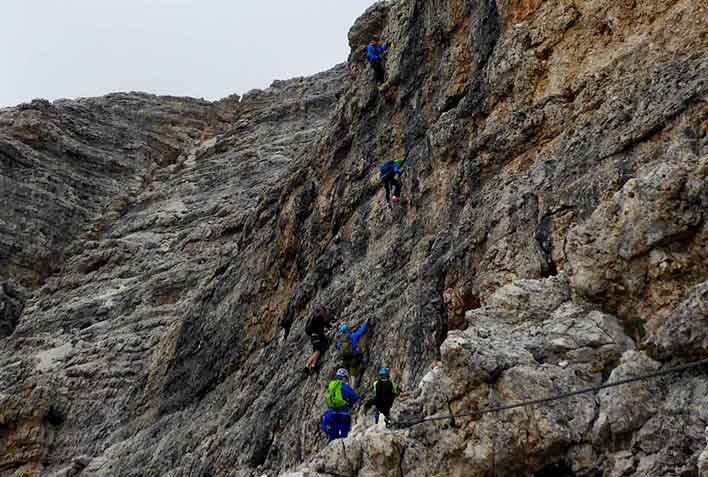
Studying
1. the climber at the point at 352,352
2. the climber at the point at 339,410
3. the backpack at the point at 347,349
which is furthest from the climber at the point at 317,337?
the climber at the point at 339,410

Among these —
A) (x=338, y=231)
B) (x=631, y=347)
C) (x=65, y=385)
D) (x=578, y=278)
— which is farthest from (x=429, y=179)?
(x=65, y=385)

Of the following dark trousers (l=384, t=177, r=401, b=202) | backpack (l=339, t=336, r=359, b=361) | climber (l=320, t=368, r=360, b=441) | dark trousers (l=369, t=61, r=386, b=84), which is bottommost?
climber (l=320, t=368, r=360, b=441)

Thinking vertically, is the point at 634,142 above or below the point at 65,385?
above

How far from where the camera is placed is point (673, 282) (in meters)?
10.0

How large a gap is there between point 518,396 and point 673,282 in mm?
2545

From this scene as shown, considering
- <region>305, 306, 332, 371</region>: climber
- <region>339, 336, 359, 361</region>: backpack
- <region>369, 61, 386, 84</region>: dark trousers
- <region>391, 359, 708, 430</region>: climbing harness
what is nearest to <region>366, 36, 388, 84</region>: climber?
<region>369, 61, 386, 84</region>: dark trousers

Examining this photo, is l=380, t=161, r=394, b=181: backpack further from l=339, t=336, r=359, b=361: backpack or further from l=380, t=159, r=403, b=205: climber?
l=339, t=336, r=359, b=361: backpack

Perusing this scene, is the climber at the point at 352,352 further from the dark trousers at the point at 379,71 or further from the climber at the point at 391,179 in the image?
the dark trousers at the point at 379,71

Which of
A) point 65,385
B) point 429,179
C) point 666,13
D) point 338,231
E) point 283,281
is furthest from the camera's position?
point 65,385

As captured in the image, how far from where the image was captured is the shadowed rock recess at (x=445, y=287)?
9883 mm

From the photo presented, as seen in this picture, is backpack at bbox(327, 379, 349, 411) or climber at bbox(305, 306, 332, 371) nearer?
backpack at bbox(327, 379, 349, 411)

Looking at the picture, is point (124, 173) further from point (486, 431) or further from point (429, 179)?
point (486, 431)

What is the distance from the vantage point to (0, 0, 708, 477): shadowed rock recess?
988cm

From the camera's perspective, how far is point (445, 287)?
1467 cm
